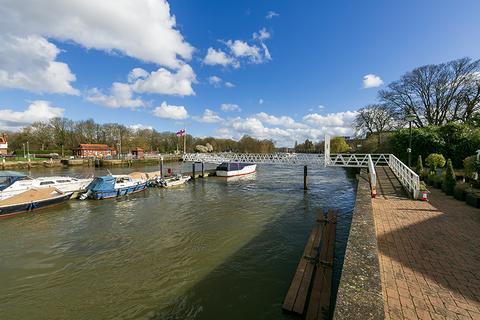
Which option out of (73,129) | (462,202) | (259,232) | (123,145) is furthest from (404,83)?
(73,129)

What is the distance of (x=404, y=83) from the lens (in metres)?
31.8

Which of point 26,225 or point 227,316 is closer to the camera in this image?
point 227,316

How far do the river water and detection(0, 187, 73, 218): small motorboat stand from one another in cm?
64

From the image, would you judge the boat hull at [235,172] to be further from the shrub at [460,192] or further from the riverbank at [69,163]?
the riverbank at [69,163]

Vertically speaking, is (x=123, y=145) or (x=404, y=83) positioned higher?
(x=404, y=83)

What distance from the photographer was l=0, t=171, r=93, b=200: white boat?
1711cm

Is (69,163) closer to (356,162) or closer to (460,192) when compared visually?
(356,162)

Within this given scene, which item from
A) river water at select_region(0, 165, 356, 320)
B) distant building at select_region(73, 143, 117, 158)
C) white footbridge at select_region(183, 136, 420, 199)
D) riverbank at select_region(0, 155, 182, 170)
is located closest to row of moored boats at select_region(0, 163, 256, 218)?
river water at select_region(0, 165, 356, 320)

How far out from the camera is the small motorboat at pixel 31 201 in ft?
46.9

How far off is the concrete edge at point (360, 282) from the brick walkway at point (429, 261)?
15.6 inches

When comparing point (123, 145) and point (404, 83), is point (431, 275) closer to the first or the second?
point (404, 83)

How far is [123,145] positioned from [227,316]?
8200 cm

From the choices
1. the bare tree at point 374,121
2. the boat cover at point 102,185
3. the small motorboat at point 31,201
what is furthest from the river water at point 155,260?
the bare tree at point 374,121

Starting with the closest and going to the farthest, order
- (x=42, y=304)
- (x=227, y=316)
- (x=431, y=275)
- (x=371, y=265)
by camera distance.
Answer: (x=371, y=265) < (x=431, y=275) < (x=227, y=316) < (x=42, y=304)
